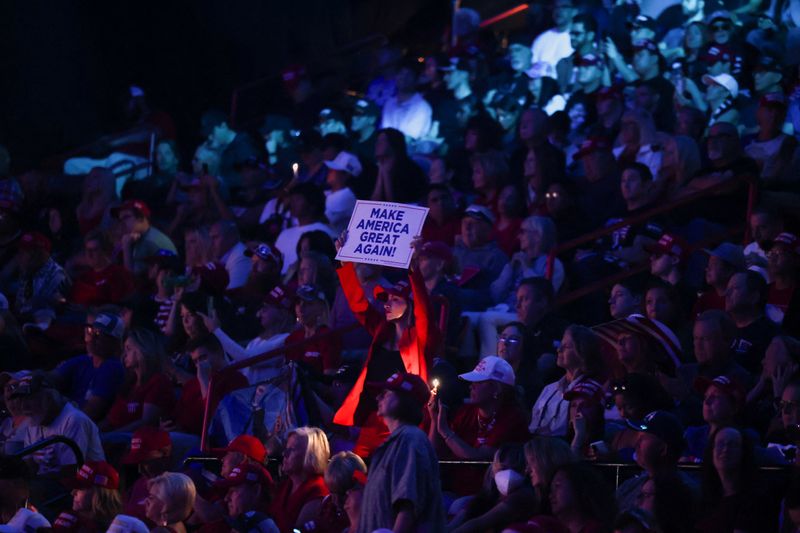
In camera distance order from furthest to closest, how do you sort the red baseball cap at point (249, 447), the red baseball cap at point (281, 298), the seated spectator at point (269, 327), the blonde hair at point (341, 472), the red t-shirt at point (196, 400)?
the red baseball cap at point (281, 298), the seated spectator at point (269, 327), the red t-shirt at point (196, 400), the red baseball cap at point (249, 447), the blonde hair at point (341, 472)

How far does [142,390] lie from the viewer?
38.5 ft

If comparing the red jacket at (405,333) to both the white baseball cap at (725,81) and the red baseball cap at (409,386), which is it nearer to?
the red baseball cap at (409,386)

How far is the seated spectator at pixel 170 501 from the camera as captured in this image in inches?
370

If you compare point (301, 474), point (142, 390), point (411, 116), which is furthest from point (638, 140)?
point (301, 474)

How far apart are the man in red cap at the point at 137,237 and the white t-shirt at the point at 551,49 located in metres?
5.20

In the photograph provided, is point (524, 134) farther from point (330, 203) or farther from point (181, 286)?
point (181, 286)

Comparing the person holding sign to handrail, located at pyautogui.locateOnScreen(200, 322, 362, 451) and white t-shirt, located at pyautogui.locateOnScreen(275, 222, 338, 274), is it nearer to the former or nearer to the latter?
handrail, located at pyautogui.locateOnScreen(200, 322, 362, 451)

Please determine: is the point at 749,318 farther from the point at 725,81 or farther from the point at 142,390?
the point at 725,81

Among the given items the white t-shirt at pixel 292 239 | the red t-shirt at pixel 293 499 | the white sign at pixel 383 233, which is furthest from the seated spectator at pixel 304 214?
the red t-shirt at pixel 293 499

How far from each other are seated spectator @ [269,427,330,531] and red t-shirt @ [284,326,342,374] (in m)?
1.74

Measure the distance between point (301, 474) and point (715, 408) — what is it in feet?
7.82

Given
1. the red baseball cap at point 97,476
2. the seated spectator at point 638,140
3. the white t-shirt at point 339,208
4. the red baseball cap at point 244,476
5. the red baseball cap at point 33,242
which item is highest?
the red baseball cap at point 244,476

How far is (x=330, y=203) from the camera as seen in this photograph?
14734 mm

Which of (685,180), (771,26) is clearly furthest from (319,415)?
(771,26)
